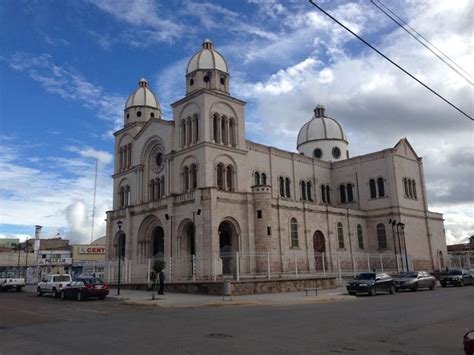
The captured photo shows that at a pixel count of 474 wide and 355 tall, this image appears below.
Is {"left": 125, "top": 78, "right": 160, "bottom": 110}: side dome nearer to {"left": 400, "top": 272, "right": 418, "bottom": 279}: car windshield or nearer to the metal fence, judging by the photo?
the metal fence

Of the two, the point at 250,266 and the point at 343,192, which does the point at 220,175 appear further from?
the point at 343,192

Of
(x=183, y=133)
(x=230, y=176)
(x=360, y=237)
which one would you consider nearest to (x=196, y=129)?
(x=183, y=133)

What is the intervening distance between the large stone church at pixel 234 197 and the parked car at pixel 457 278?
332 inches

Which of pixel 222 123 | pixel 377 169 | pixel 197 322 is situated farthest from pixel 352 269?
pixel 197 322

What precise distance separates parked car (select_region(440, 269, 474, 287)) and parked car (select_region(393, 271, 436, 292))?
414 centimetres

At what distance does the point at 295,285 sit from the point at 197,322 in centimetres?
1630

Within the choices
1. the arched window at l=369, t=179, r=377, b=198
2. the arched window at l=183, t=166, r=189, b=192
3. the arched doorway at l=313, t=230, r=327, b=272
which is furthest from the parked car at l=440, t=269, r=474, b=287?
the arched window at l=183, t=166, r=189, b=192

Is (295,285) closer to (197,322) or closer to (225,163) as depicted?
(225,163)

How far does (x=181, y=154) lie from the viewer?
126 ft

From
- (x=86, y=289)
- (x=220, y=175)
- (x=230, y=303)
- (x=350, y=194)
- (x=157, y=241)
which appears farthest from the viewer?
(x=350, y=194)

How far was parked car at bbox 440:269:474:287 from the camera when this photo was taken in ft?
110

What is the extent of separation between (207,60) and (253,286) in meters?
21.2

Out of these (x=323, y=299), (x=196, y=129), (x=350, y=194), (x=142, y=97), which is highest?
(x=142, y=97)

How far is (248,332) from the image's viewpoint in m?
12.0
